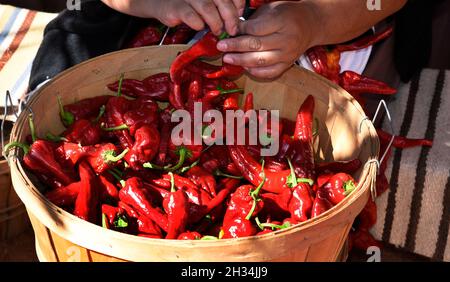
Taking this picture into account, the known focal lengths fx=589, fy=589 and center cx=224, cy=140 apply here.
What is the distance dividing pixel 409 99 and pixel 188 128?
129 centimetres

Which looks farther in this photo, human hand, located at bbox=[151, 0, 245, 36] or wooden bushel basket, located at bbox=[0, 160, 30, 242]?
wooden bushel basket, located at bbox=[0, 160, 30, 242]

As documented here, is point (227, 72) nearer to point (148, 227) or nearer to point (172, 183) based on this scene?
point (172, 183)

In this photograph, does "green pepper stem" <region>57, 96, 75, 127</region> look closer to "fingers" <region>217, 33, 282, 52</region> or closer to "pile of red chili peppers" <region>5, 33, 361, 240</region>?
"pile of red chili peppers" <region>5, 33, 361, 240</region>

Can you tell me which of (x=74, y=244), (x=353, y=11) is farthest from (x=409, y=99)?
(x=74, y=244)

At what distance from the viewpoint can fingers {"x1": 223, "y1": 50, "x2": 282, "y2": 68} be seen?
2096 mm

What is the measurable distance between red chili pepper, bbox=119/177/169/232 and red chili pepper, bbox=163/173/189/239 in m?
0.04

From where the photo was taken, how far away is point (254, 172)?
211 cm

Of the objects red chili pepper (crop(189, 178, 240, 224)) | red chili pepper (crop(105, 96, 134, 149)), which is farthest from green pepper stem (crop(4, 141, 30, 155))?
red chili pepper (crop(189, 178, 240, 224))

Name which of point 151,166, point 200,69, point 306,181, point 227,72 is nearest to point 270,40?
point 227,72

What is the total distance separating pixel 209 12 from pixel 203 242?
0.86 m

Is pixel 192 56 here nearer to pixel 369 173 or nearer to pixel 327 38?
pixel 327 38

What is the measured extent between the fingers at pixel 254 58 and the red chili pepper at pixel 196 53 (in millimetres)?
93

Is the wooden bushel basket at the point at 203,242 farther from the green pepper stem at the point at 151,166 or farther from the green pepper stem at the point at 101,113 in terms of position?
the green pepper stem at the point at 151,166
